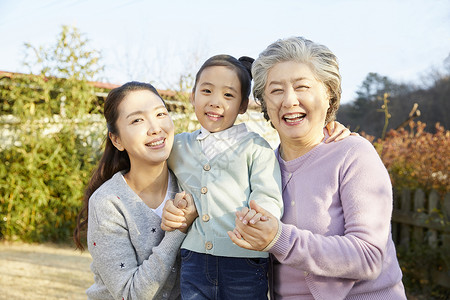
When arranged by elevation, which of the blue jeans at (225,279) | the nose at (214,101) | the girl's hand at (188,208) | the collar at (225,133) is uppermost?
the nose at (214,101)

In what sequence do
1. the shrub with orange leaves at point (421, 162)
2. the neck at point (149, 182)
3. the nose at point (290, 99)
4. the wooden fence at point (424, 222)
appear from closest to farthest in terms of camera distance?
1. the nose at point (290, 99)
2. the neck at point (149, 182)
3. the wooden fence at point (424, 222)
4. the shrub with orange leaves at point (421, 162)

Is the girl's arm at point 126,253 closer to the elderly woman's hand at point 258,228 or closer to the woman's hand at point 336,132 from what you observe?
the elderly woman's hand at point 258,228

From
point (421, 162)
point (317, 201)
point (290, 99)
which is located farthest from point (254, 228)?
point (421, 162)

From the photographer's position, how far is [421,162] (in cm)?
544

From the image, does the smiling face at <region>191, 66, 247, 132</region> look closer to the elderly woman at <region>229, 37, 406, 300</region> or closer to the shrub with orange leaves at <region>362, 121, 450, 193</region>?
the elderly woman at <region>229, 37, 406, 300</region>

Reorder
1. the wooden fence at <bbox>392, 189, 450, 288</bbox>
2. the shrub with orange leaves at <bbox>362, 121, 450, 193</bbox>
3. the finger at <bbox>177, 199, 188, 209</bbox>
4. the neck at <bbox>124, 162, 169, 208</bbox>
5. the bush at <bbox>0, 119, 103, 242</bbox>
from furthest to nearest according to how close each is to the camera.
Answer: the bush at <bbox>0, 119, 103, 242</bbox> → the shrub with orange leaves at <bbox>362, 121, 450, 193</bbox> → the wooden fence at <bbox>392, 189, 450, 288</bbox> → the neck at <bbox>124, 162, 169, 208</bbox> → the finger at <bbox>177, 199, 188, 209</bbox>

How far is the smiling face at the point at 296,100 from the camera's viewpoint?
6.42ft

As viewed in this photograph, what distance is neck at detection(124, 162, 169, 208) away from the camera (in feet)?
7.47

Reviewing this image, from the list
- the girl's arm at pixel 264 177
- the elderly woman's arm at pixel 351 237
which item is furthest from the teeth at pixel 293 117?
the elderly woman's arm at pixel 351 237

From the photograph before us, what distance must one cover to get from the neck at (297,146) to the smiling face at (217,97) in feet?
1.06

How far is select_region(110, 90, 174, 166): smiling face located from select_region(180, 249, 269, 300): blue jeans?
55 centimetres

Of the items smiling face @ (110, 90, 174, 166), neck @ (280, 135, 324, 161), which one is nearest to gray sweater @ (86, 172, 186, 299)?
smiling face @ (110, 90, 174, 166)

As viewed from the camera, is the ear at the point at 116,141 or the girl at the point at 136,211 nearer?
the girl at the point at 136,211

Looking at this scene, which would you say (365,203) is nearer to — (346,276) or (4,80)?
(346,276)
